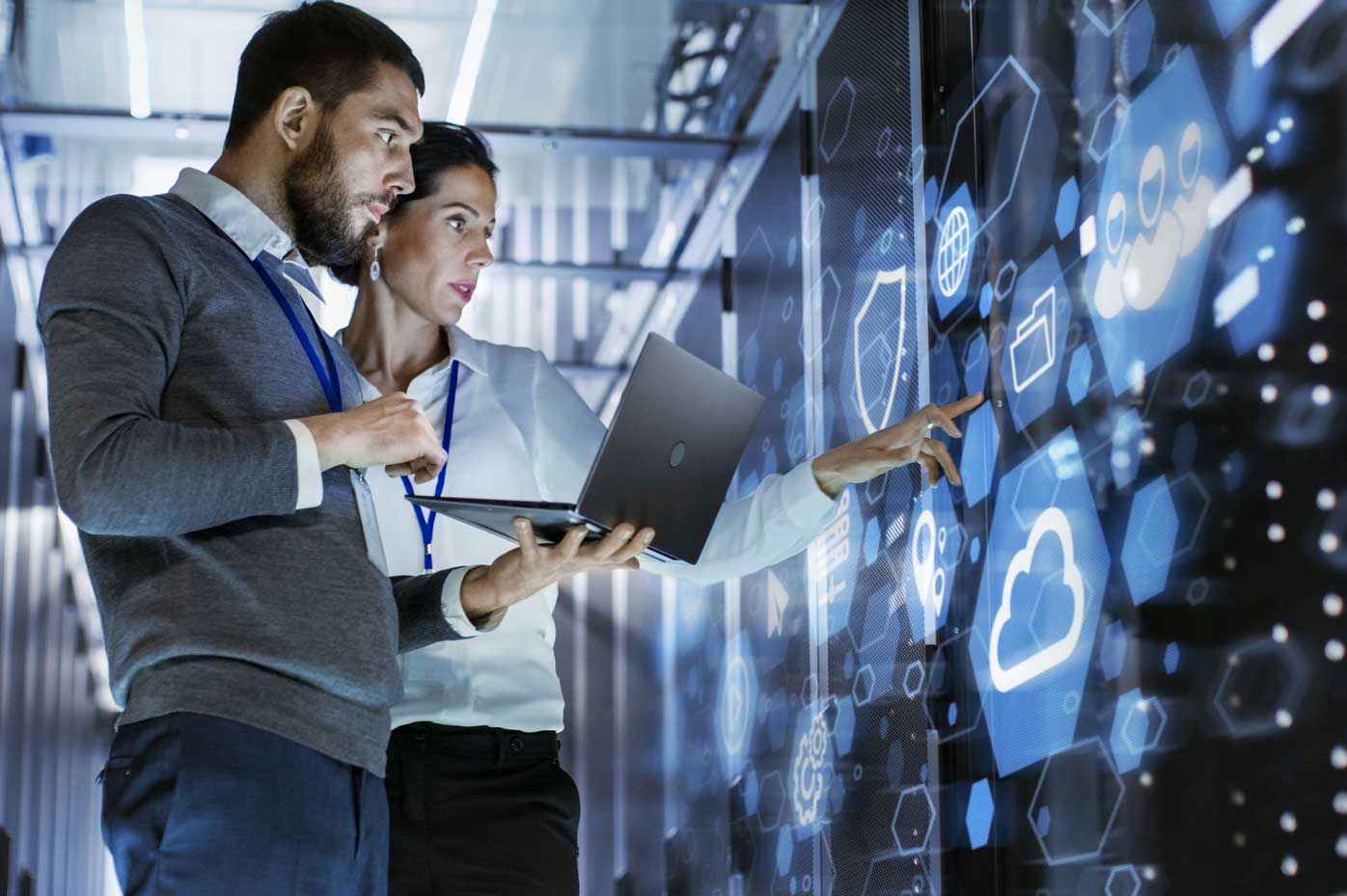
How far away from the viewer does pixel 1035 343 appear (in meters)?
2.34

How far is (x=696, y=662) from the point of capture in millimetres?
5016

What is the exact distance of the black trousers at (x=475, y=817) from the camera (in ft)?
6.74

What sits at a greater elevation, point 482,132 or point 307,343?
point 482,132

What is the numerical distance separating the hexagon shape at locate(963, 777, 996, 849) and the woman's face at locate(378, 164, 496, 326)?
3.28 feet

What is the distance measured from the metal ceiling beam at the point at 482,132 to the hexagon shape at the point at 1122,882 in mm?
2753

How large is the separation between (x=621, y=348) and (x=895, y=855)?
3454mm

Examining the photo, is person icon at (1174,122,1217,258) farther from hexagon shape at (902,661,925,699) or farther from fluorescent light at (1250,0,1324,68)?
hexagon shape at (902,661,925,699)

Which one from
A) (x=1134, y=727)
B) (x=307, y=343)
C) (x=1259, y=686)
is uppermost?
(x=307, y=343)

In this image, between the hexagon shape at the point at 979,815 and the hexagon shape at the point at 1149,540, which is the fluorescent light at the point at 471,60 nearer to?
the hexagon shape at the point at 979,815

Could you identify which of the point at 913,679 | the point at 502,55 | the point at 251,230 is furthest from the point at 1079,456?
the point at 502,55

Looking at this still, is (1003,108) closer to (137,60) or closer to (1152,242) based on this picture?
(1152,242)

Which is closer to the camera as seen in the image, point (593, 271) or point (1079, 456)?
point (1079, 456)

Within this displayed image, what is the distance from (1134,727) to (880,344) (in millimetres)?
1211

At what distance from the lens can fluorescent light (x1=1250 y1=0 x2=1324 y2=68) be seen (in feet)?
5.53
